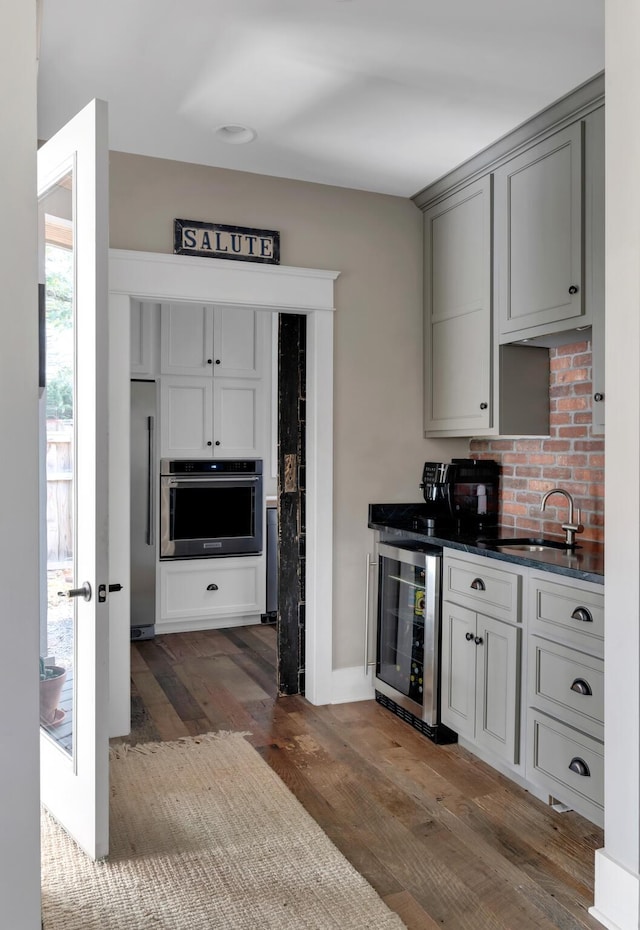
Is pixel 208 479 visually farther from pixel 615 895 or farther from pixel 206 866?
pixel 615 895

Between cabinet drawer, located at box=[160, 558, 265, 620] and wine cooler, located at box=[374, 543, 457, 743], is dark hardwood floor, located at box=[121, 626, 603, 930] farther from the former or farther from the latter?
cabinet drawer, located at box=[160, 558, 265, 620]

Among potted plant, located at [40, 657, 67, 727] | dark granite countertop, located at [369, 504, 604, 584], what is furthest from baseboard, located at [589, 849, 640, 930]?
potted plant, located at [40, 657, 67, 727]

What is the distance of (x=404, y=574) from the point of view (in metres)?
3.39

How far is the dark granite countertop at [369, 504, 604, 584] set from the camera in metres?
2.40

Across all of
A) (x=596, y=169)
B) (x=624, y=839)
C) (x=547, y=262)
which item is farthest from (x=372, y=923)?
(x=596, y=169)

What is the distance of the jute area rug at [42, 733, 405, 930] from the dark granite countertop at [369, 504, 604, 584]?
1.14m

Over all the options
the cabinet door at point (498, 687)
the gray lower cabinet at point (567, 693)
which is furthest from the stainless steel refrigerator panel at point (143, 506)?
the gray lower cabinet at point (567, 693)

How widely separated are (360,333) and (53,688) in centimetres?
220

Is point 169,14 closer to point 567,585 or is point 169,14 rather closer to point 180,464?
point 567,585

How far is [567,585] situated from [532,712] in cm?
51

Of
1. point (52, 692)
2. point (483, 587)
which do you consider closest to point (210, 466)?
point (483, 587)

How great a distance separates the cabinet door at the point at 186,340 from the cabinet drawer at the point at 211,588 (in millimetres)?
1314

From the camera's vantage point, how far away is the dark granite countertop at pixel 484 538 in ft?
7.88

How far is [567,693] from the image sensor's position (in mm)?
2393
